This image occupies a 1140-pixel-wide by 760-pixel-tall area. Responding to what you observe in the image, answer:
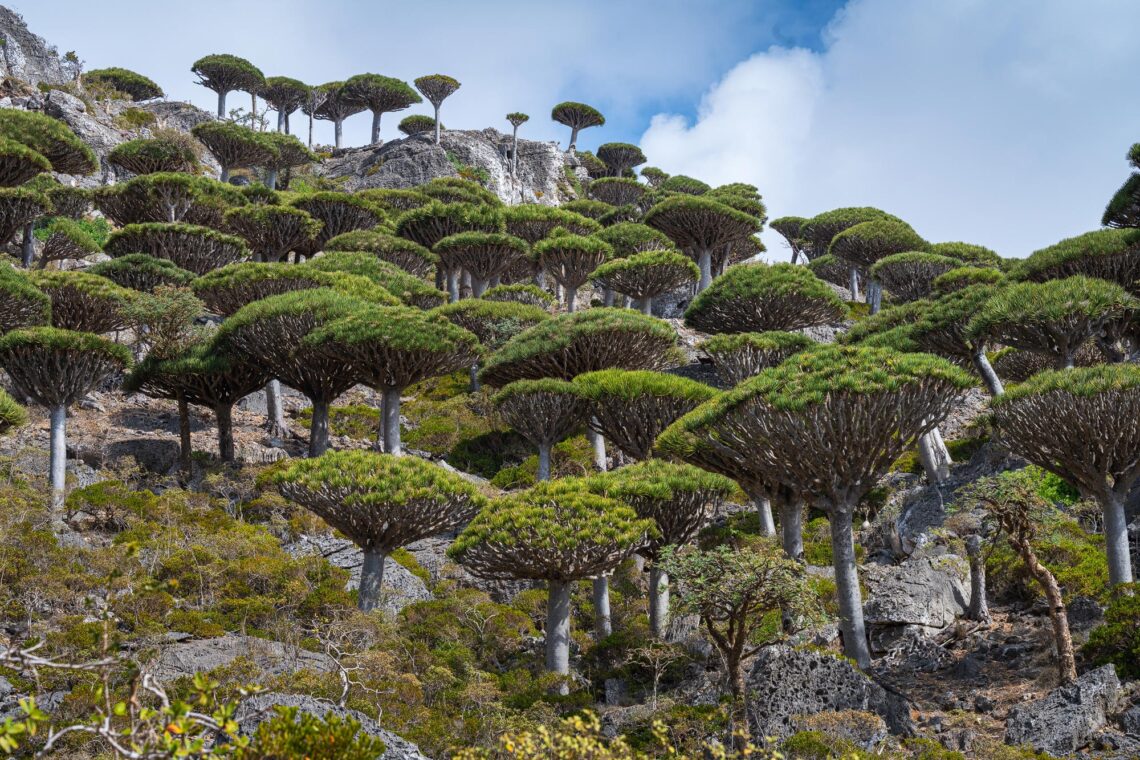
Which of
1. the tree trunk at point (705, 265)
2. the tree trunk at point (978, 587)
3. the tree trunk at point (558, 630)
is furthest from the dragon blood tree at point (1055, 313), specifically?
the tree trunk at point (705, 265)

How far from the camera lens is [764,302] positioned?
30828mm

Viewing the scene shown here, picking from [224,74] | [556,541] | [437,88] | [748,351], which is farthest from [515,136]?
[556,541]

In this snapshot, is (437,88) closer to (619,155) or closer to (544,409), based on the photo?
(619,155)

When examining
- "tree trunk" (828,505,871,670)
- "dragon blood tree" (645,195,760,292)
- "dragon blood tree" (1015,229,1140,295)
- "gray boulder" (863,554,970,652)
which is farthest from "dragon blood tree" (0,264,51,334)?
"dragon blood tree" (1015,229,1140,295)

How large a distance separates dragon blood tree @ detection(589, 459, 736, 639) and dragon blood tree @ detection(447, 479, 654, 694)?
607mm

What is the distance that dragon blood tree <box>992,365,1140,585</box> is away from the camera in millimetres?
14188

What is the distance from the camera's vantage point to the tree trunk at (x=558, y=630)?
15.1m

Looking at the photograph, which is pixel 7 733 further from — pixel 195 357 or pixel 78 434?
pixel 78 434

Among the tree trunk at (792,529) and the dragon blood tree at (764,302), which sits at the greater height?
the dragon blood tree at (764,302)

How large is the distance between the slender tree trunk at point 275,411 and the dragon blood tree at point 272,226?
1159 centimetres

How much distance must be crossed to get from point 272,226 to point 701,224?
62.4 ft

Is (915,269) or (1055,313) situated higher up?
(915,269)

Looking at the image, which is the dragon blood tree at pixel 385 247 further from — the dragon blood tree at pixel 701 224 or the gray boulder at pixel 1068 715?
the gray boulder at pixel 1068 715

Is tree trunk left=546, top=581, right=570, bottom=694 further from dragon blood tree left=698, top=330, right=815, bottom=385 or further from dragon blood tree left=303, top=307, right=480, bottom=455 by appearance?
dragon blood tree left=698, top=330, right=815, bottom=385
